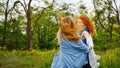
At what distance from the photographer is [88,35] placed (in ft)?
20.1

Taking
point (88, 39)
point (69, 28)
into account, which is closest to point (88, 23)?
point (88, 39)

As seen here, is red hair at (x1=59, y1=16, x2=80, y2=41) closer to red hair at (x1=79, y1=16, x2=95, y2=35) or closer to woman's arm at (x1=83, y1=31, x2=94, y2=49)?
woman's arm at (x1=83, y1=31, x2=94, y2=49)

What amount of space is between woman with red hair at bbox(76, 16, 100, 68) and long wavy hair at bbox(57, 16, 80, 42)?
0.17 m

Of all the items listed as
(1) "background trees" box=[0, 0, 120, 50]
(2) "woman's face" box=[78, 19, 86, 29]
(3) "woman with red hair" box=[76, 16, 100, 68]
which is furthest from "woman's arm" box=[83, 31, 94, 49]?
(1) "background trees" box=[0, 0, 120, 50]

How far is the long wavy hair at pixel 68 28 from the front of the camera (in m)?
5.93

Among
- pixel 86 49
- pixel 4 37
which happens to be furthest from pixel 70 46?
pixel 4 37

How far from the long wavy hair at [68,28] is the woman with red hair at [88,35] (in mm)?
169

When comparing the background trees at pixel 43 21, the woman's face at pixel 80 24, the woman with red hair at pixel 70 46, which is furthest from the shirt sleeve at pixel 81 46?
the background trees at pixel 43 21

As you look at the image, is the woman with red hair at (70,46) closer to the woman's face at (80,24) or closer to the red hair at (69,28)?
the red hair at (69,28)

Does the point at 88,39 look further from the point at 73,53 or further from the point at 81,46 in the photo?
the point at 73,53

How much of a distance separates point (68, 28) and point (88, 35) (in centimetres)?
41

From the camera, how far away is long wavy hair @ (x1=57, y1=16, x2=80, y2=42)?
5.93 meters

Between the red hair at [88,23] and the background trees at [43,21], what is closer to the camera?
the red hair at [88,23]

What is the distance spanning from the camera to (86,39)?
241 inches
